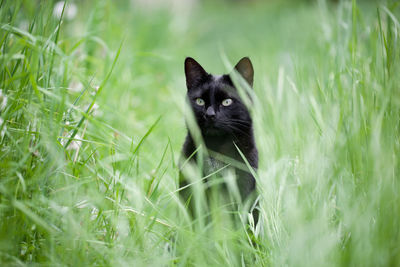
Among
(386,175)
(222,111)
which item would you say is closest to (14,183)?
(222,111)

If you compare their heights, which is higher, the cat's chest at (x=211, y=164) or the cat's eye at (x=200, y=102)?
the cat's eye at (x=200, y=102)

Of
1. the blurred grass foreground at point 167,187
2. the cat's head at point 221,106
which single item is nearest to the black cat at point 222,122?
the cat's head at point 221,106

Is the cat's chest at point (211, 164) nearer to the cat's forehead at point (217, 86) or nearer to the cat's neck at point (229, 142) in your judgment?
the cat's neck at point (229, 142)

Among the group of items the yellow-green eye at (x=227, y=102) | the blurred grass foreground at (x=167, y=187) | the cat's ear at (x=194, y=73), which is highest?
the cat's ear at (x=194, y=73)

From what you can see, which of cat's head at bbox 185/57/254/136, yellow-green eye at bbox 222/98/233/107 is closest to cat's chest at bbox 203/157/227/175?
cat's head at bbox 185/57/254/136

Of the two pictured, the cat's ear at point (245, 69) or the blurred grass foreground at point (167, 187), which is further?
the cat's ear at point (245, 69)

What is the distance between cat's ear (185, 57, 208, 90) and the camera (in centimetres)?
167

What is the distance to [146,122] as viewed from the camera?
2461mm

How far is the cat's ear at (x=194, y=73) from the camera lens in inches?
65.6

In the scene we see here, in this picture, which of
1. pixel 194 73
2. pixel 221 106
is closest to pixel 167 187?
pixel 221 106

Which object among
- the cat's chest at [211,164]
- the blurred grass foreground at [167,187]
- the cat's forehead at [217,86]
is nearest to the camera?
the blurred grass foreground at [167,187]

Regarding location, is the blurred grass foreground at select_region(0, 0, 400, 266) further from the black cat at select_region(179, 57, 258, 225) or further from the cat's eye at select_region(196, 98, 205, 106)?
the cat's eye at select_region(196, 98, 205, 106)

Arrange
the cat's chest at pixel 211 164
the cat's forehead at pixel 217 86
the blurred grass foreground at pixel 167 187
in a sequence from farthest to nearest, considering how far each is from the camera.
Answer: the cat's forehead at pixel 217 86 → the cat's chest at pixel 211 164 → the blurred grass foreground at pixel 167 187

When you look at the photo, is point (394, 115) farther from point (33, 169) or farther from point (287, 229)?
point (33, 169)
